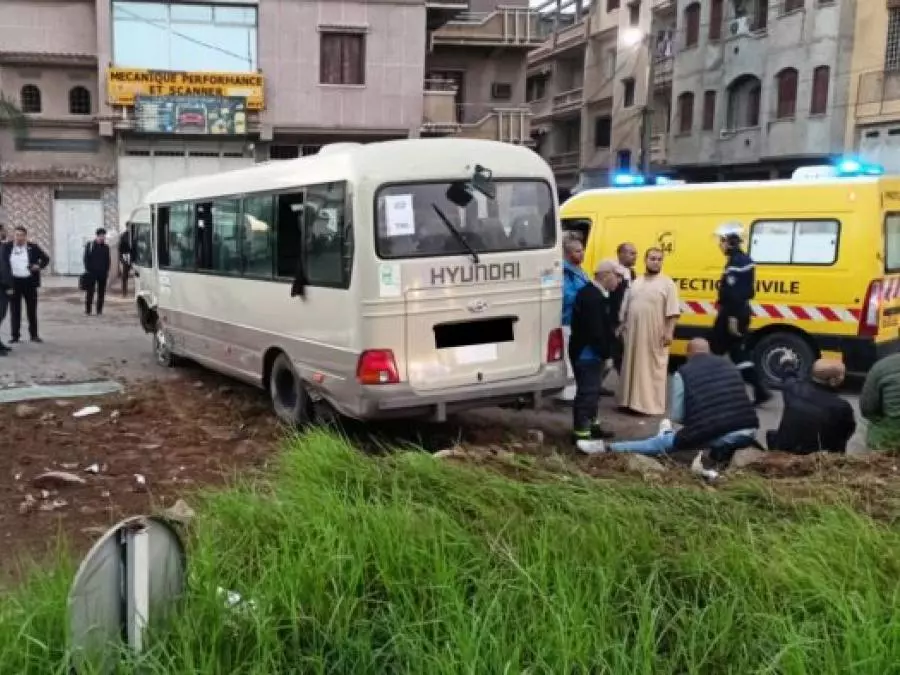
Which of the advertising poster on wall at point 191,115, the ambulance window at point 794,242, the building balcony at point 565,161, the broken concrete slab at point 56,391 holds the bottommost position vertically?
the broken concrete slab at point 56,391

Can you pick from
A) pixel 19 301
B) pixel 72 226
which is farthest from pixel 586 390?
pixel 72 226

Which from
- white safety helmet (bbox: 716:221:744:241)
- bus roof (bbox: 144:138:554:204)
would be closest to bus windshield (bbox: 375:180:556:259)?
bus roof (bbox: 144:138:554:204)

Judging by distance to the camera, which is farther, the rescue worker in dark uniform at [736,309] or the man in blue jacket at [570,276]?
the rescue worker in dark uniform at [736,309]

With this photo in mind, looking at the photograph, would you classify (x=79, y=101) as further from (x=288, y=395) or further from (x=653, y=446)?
(x=653, y=446)

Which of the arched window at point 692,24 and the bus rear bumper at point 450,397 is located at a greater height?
the arched window at point 692,24

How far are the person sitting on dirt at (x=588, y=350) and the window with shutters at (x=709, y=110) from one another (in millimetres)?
28144

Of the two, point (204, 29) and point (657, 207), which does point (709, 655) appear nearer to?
point (657, 207)

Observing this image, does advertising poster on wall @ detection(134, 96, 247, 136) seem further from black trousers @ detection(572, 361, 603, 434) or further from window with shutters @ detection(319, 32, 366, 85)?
black trousers @ detection(572, 361, 603, 434)

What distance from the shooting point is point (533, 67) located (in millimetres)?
50531

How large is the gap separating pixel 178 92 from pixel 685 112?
2050cm

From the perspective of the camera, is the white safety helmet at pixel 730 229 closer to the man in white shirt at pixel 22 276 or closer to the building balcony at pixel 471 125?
the man in white shirt at pixel 22 276

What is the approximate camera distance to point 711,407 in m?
6.17

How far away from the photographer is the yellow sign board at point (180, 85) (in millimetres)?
23859

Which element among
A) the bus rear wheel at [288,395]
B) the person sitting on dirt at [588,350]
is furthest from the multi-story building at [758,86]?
the bus rear wheel at [288,395]
